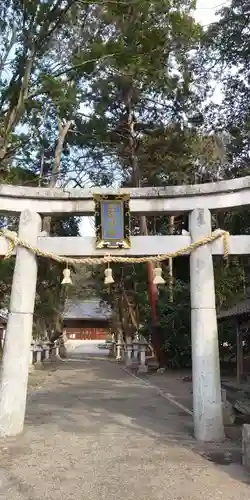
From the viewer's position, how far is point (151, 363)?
893 inches

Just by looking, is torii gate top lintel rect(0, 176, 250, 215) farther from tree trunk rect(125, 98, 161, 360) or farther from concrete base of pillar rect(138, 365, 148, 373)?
concrete base of pillar rect(138, 365, 148, 373)

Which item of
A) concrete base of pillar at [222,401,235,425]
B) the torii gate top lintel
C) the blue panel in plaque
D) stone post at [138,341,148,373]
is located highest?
the torii gate top lintel

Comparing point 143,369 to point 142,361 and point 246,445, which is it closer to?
point 142,361

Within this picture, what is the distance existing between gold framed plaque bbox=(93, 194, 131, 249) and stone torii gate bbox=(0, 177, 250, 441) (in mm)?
112

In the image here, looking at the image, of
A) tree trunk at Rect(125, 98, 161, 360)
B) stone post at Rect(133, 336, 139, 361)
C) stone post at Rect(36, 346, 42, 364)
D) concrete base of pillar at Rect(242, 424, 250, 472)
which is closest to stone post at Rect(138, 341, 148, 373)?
tree trunk at Rect(125, 98, 161, 360)

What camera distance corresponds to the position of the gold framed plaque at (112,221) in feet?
25.0

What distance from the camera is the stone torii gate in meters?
7.11

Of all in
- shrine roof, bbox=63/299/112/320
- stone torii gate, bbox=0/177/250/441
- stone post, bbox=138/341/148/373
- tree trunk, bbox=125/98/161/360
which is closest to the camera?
stone torii gate, bbox=0/177/250/441

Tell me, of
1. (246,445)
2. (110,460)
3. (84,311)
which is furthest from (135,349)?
(84,311)

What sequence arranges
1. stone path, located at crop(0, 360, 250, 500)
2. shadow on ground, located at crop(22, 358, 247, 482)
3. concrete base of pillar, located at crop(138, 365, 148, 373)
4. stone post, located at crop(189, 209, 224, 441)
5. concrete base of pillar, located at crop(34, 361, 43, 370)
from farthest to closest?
concrete base of pillar, located at crop(34, 361, 43, 370) < concrete base of pillar, located at crop(138, 365, 148, 373) < stone post, located at crop(189, 209, 224, 441) < shadow on ground, located at crop(22, 358, 247, 482) < stone path, located at crop(0, 360, 250, 500)

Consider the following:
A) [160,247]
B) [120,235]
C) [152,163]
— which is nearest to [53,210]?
[120,235]

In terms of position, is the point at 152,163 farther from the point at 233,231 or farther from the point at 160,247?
the point at 160,247

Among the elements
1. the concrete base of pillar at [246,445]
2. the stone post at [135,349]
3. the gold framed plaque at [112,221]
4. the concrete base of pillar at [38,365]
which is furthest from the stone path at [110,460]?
the stone post at [135,349]

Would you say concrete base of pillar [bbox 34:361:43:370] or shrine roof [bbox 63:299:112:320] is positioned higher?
shrine roof [bbox 63:299:112:320]
